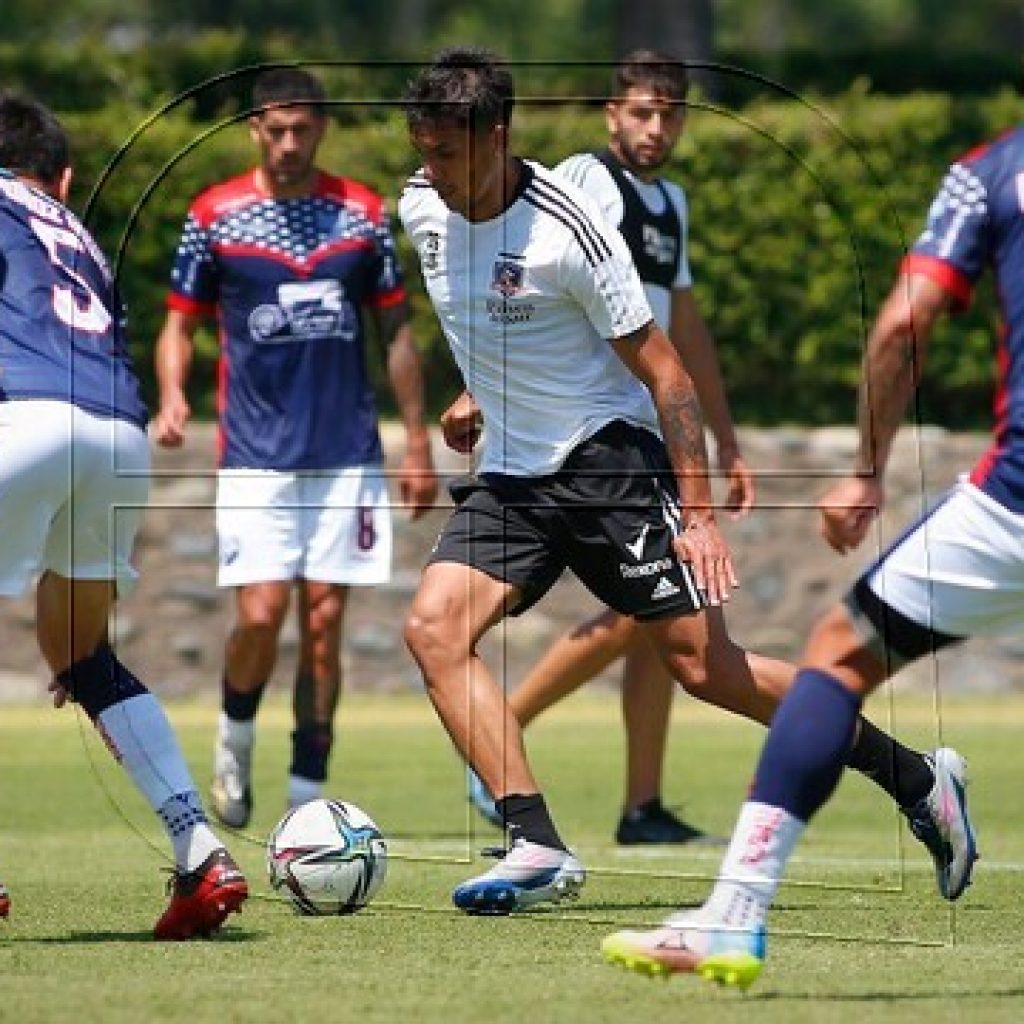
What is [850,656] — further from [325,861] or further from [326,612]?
[326,612]

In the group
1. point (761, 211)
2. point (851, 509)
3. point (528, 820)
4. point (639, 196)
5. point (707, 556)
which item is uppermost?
point (761, 211)

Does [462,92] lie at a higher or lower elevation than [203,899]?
higher

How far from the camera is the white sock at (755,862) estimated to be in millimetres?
6465

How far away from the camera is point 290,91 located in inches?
456

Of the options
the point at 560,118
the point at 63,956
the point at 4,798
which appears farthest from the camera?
the point at 560,118

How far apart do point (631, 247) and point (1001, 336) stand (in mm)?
4025

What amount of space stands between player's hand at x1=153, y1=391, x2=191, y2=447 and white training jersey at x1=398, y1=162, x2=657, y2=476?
9.42 feet

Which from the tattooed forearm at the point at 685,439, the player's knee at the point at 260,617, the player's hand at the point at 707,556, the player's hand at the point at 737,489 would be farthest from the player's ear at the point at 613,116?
the player's hand at the point at 707,556

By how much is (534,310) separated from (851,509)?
213cm

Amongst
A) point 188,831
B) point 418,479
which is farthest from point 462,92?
point 418,479

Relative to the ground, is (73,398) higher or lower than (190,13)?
lower

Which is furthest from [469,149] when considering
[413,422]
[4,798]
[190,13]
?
[190,13]

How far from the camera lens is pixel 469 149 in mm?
8094

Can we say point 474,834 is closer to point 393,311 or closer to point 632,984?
point 393,311
